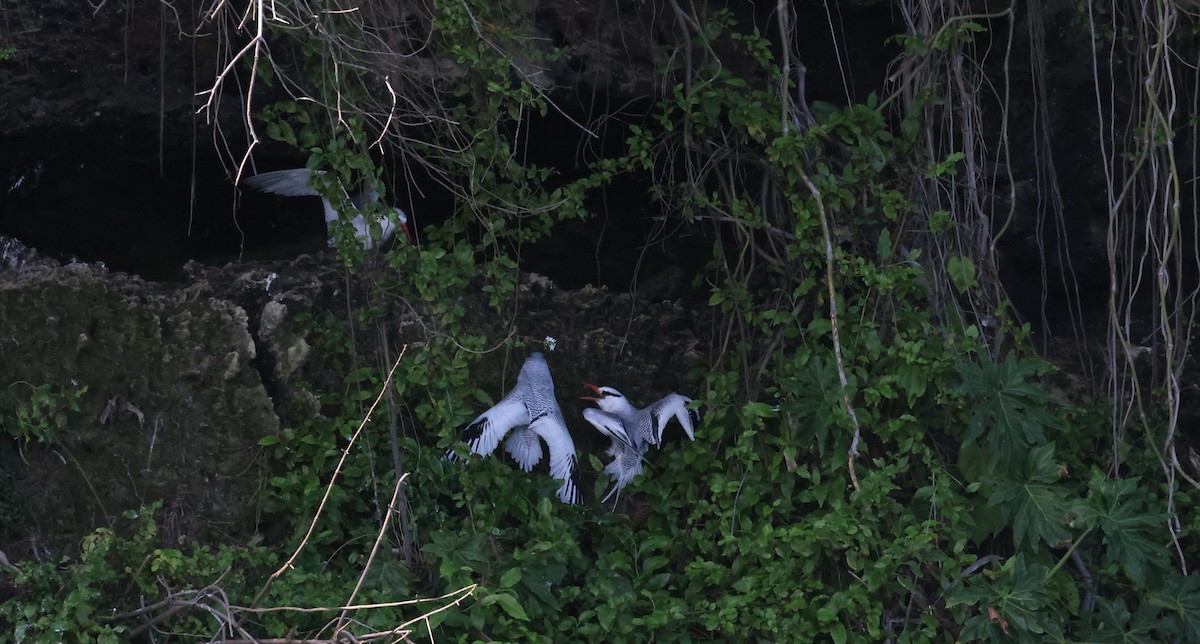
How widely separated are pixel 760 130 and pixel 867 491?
3.56 ft

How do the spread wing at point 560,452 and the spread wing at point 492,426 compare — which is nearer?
the spread wing at point 492,426

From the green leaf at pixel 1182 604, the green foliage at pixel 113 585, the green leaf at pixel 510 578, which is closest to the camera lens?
the green foliage at pixel 113 585

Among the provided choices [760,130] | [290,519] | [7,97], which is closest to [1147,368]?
[760,130]

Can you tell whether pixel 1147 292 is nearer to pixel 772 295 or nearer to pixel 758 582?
pixel 772 295

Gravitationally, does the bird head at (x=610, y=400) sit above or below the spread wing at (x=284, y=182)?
below

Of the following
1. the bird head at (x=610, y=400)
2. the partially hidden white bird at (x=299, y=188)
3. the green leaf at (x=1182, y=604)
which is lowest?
the green leaf at (x=1182, y=604)

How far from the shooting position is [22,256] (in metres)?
3.35

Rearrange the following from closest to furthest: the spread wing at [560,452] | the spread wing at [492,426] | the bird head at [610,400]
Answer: the spread wing at [492,426] → the spread wing at [560,452] → the bird head at [610,400]

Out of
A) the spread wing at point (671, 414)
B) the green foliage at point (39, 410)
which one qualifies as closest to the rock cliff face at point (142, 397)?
the green foliage at point (39, 410)

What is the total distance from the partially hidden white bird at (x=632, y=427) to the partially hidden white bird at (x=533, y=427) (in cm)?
12

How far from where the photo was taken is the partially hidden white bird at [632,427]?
3.46 metres

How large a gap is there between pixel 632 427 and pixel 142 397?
1403mm

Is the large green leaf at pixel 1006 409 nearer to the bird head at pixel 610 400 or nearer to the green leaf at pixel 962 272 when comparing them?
the green leaf at pixel 962 272

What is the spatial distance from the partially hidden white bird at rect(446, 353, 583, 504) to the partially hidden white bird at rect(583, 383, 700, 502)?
120 mm
